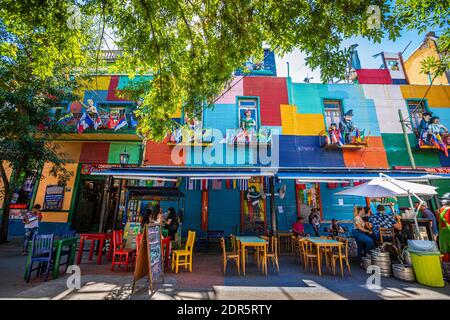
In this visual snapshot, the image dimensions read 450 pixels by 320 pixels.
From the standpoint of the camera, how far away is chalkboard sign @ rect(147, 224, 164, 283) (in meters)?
4.55

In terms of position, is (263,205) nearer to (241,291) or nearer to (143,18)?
(241,291)

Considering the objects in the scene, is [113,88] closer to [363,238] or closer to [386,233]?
[363,238]

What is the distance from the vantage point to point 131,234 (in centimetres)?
684

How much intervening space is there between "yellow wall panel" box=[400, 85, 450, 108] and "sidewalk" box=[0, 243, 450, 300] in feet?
38.0

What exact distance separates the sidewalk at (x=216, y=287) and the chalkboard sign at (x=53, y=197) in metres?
4.99

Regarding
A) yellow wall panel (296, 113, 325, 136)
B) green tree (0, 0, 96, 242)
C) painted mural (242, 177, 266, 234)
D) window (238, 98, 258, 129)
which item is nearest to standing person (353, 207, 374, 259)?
painted mural (242, 177, 266, 234)

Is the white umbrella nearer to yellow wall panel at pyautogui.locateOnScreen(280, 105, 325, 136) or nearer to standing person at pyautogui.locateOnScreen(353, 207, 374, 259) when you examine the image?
standing person at pyautogui.locateOnScreen(353, 207, 374, 259)

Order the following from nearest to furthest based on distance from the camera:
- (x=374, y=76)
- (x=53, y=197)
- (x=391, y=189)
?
(x=391, y=189)
(x=53, y=197)
(x=374, y=76)

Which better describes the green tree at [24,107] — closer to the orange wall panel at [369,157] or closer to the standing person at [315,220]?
the standing person at [315,220]

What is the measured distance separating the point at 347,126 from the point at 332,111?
1.44m

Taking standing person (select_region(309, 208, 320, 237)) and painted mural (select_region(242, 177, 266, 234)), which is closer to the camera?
standing person (select_region(309, 208, 320, 237))

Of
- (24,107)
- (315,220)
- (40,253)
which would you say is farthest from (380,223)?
(24,107)

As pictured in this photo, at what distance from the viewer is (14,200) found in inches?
433
